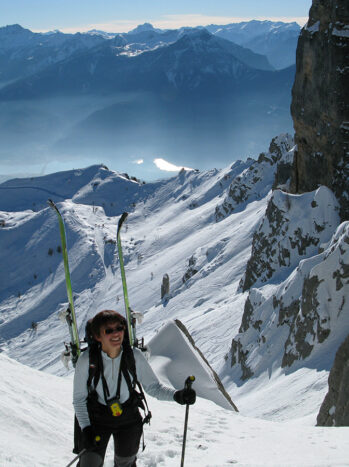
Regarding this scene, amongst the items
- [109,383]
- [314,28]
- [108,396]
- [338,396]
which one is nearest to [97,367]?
[109,383]

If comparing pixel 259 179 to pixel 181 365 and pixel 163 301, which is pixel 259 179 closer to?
pixel 163 301

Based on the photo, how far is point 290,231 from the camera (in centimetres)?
3225

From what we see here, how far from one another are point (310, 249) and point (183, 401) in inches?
1041

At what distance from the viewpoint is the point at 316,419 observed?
15.0m

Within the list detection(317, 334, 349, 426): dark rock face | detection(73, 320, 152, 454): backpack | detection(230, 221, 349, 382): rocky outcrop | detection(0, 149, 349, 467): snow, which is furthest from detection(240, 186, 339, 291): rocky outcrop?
detection(73, 320, 152, 454): backpack

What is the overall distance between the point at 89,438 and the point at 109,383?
23.7 inches

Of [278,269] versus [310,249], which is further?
[278,269]

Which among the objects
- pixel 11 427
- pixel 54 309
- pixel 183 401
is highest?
pixel 183 401

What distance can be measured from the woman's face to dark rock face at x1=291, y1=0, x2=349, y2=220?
27.2 m

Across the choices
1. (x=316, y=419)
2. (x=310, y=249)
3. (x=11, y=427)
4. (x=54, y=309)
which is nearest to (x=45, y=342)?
(x=54, y=309)

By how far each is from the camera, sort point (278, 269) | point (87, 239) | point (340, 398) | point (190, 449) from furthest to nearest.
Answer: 1. point (87, 239)
2. point (278, 269)
3. point (340, 398)
4. point (190, 449)

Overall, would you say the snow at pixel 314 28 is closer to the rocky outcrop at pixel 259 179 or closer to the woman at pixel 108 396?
the woman at pixel 108 396

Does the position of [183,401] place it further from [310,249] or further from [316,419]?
[310,249]

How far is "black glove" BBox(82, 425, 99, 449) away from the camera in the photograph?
5.36m
